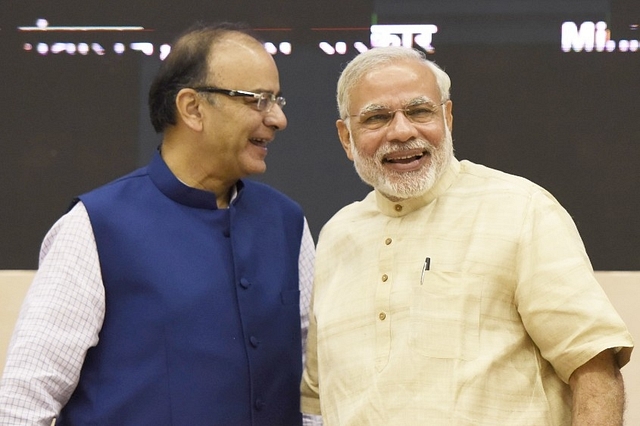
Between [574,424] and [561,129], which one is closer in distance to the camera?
[574,424]

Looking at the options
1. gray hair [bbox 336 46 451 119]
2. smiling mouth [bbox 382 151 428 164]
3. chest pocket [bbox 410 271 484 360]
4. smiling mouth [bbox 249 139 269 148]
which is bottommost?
chest pocket [bbox 410 271 484 360]

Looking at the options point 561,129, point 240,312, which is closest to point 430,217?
point 240,312

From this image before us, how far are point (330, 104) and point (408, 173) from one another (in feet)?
3.85

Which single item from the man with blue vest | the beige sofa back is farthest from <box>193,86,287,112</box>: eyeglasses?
the beige sofa back

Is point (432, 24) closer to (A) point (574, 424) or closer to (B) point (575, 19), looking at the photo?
(B) point (575, 19)

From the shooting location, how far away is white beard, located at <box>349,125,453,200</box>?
231 centimetres

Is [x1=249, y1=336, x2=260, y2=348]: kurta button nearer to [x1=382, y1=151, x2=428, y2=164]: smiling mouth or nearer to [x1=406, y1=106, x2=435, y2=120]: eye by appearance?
[x1=382, y1=151, x2=428, y2=164]: smiling mouth

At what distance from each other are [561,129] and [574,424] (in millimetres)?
1515

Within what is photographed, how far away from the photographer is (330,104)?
3.45 metres

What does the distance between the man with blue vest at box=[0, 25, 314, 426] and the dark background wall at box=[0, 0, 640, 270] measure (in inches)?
32.2

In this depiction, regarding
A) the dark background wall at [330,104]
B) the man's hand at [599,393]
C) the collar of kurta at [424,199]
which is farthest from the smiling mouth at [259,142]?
the man's hand at [599,393]

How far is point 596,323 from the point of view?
203 cm

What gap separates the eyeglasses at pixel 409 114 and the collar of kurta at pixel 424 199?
135 millimetres

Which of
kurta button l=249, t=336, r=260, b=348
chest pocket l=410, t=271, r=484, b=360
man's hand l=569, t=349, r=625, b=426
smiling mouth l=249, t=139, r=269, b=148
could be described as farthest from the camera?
smiling mouth l=249, t=139, r=269, b=148
